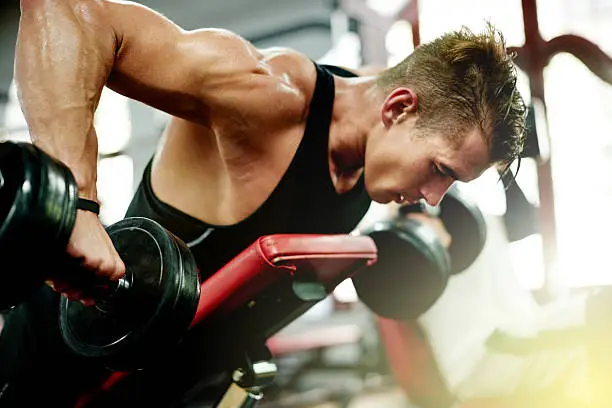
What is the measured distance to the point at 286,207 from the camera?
1.05m

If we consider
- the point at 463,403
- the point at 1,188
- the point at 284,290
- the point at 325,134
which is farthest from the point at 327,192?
the point at 463,403

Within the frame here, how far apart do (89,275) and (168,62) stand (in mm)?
356

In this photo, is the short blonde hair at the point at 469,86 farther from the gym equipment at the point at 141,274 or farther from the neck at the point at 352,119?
the gym equipment at the point at 141,274

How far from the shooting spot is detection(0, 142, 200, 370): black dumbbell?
0.57 meters

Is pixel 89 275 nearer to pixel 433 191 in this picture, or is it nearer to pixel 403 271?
pixel 433 191

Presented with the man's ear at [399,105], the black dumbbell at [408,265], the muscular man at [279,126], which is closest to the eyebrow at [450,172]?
the muscular man at [279,126]

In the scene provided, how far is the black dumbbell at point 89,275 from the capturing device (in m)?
0.57

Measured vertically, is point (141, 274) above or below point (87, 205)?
below

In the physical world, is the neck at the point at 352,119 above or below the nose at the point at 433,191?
above

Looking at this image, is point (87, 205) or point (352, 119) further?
point (352, 119)

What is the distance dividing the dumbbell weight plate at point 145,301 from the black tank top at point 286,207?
252 millimetres

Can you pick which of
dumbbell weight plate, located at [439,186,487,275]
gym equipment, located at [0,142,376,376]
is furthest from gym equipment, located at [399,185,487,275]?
gym equipment, located at [0,142,376,376]

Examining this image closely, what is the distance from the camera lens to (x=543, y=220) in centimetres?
240

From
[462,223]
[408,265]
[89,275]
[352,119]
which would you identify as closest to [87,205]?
[89,275]
